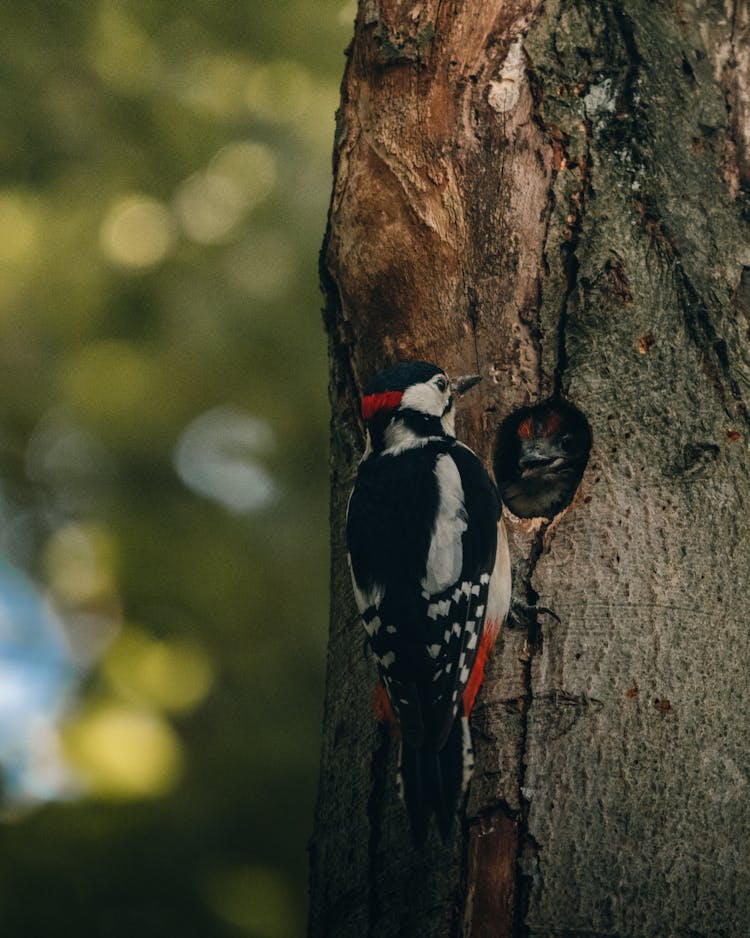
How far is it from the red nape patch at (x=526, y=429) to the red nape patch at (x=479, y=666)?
0.53 metres

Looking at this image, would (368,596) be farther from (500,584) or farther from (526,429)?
(526,429)

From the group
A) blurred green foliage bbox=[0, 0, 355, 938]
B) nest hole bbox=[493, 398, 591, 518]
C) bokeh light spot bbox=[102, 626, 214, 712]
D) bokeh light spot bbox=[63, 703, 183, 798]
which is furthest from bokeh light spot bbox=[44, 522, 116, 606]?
nest hole bbox=[493, 398, 591, 518]

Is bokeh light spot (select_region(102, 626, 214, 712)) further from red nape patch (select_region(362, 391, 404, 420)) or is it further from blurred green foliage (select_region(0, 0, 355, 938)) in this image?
red nape patch (select_region(362, 391, 404, 420))

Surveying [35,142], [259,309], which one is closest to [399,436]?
[259,309]

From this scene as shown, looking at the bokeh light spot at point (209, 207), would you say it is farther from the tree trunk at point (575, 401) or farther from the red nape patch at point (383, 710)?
the red nape patch at point (383, 710)

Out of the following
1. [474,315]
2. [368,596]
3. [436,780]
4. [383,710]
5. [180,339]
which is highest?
[180,339]

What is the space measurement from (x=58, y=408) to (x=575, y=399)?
3.02 m

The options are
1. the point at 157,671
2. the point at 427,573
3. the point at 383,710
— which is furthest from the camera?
the point at 157,671

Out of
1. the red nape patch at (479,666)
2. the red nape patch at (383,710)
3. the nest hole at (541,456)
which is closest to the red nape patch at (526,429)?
the nest hole at (541,456)

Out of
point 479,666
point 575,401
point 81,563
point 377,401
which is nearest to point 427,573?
point 479,666

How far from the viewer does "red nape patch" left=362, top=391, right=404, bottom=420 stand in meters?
3.04

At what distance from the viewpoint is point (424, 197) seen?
9.93 ft

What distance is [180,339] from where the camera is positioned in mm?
5059

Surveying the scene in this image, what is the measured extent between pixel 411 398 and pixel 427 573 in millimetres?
481
